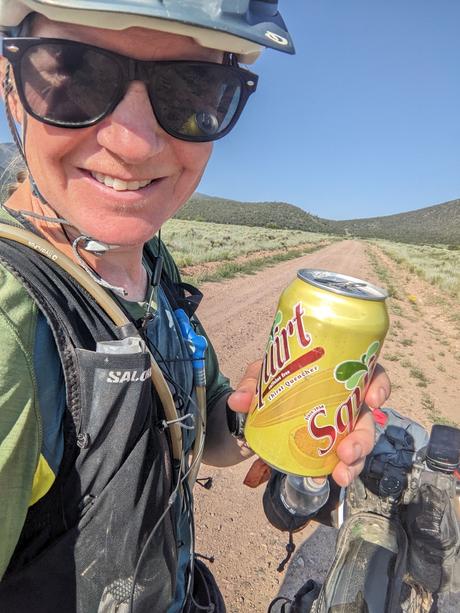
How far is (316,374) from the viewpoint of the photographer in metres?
1.07

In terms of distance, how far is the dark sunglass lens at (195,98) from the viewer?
875 millimetres

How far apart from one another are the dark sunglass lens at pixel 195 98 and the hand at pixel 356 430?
709 millimetres

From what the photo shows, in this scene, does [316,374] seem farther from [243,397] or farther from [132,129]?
[132,129]

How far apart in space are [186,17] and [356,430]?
1.01 metres

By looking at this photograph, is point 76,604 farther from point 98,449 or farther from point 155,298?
point 155,298

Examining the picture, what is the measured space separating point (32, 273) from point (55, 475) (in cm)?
33

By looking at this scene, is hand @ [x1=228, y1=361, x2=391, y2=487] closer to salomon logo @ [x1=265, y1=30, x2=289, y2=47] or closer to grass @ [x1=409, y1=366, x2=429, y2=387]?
salomon logo @ [x1=265, y1=30, x2=289, y2=47]

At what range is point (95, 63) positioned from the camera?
2.64 feet

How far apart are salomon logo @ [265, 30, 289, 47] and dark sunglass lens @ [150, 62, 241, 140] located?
119 millimetres

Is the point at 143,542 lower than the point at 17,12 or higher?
lower

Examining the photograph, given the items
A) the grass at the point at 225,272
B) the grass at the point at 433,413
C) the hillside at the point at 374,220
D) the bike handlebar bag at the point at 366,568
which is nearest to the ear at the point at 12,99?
the bike handlebar bag at the point at 366,568

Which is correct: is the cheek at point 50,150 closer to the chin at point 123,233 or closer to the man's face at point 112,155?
the man's face at point 112,155

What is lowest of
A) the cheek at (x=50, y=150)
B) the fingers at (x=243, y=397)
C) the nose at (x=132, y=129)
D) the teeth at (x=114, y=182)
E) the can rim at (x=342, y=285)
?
the fingers at (x=243, y=397)

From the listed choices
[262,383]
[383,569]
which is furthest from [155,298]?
[383,569]
